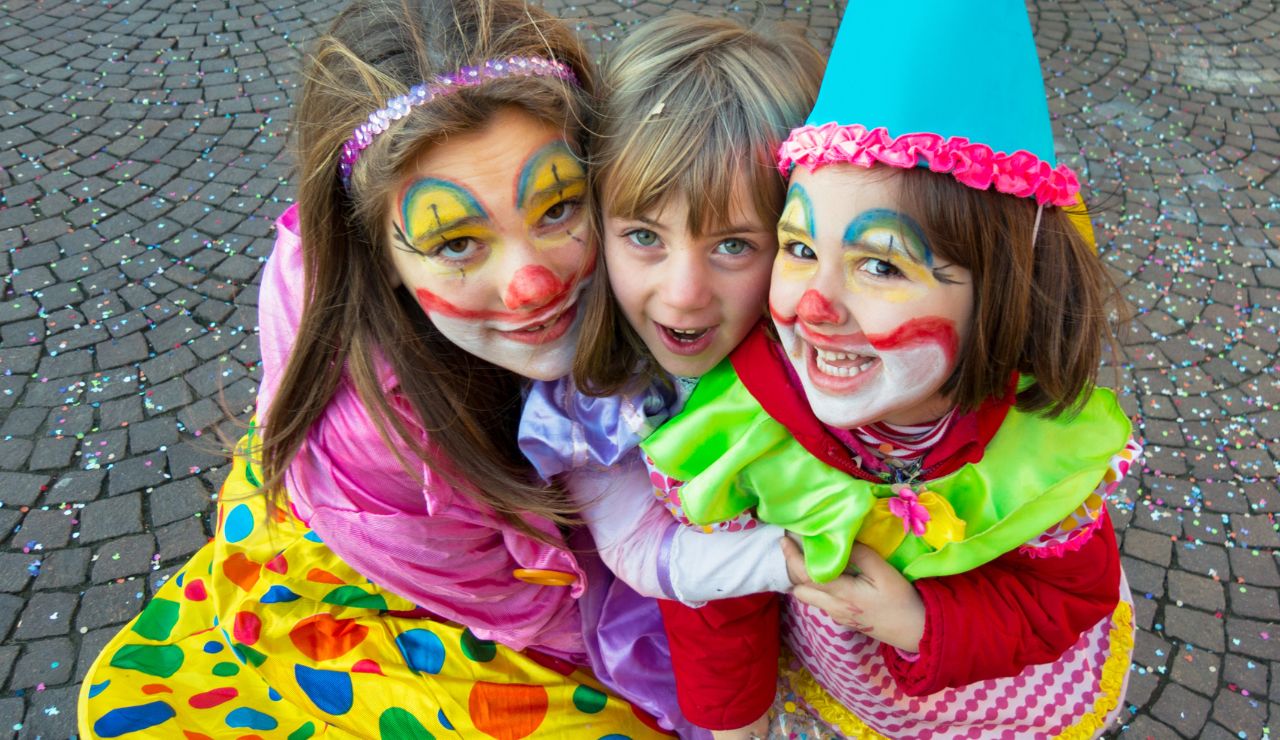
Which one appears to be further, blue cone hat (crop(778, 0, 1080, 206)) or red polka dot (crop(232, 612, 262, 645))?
red polka dot (crop(232, 612, 262, 645))

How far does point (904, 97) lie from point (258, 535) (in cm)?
196

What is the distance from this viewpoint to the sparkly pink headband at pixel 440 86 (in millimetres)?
1621

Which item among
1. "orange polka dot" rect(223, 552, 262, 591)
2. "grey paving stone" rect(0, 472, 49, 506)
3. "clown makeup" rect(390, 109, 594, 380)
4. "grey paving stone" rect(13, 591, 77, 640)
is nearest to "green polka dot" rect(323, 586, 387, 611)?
"orange polka dot" rect(223, 552, 262, 591)

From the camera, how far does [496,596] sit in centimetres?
213

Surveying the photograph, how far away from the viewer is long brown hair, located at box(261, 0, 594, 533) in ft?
5.41

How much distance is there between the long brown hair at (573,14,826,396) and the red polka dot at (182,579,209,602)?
56.9 inches

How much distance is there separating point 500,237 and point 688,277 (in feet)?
1.17

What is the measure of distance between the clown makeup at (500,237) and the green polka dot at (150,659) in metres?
1.30

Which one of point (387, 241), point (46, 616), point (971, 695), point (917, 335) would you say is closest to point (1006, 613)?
point (971, 695)

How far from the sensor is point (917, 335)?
1.41 m

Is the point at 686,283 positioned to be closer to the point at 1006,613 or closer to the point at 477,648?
the point at 1006,613

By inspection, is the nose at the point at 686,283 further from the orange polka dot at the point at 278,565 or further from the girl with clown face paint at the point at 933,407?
the orange polka dot at the point at 278,565

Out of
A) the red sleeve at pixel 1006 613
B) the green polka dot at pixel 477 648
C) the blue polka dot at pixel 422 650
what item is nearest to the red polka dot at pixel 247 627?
the blue polka dot at pixel 422 650

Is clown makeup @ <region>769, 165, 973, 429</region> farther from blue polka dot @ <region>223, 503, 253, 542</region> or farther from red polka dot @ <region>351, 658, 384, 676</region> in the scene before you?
blue polka dot @ <region>223, 503, 253, 542</region>
